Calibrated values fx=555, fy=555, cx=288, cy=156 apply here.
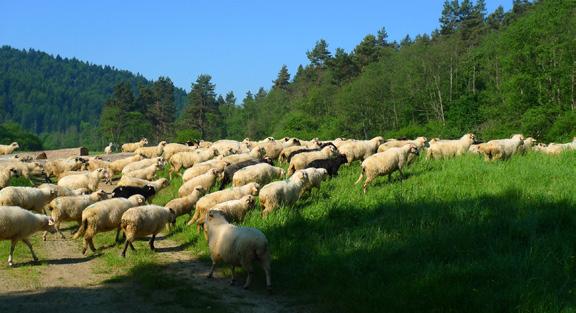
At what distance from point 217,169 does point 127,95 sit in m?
107

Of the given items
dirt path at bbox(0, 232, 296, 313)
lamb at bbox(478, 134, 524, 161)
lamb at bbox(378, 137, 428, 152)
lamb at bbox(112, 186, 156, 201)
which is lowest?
dirt path at bbox(0, 232, 296, 313)

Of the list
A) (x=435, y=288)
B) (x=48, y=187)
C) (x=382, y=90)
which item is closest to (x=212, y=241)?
(x=435, y=288)

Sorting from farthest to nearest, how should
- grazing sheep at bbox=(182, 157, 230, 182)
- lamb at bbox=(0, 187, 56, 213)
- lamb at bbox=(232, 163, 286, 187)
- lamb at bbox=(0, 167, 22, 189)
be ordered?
grazing sheep at bbox=(182, 157, 230, 182)
lamb at bbox=(0, 167, 22, 189)
lamb at bbox=(232, 163, 286, 187)
lamb at bbox=(0, 187, 56, 213)

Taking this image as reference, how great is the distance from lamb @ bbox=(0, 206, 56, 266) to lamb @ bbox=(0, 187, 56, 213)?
135 inches

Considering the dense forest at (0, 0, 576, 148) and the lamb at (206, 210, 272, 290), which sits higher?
the dense forest at (0, 0, 576, 148)

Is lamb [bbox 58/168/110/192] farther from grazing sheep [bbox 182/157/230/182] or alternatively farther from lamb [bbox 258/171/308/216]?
lamb [bbox 258/171/308/216]

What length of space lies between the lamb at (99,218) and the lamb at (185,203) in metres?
2.36

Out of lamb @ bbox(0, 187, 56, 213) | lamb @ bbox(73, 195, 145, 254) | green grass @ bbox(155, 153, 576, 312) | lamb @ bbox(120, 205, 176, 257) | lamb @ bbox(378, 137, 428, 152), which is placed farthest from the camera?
lamb @ bbox(378, 137, 428, 152)

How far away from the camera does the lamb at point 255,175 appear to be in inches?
784

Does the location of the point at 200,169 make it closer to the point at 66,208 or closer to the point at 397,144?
the point at 66,208

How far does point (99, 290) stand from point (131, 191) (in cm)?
849

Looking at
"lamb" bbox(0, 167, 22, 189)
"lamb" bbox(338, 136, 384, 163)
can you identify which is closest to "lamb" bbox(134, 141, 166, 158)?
"lamb" bbox(0, 167, 22, 189)

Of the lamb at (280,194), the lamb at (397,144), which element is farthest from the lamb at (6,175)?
the lamb at (397,144)

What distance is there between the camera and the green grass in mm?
9039
